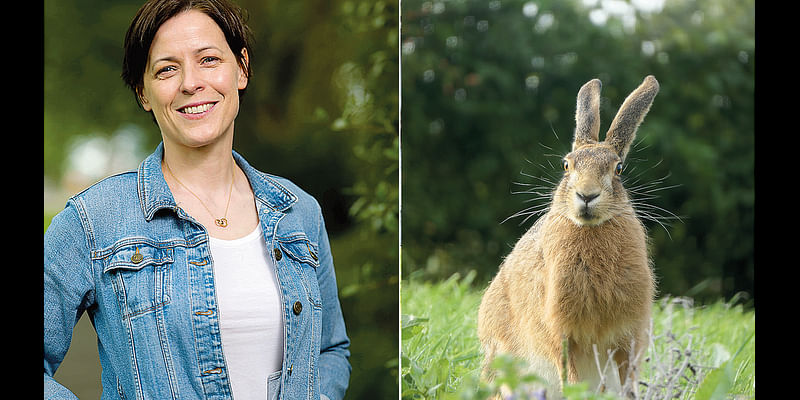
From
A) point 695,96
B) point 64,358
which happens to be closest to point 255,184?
point 64,358

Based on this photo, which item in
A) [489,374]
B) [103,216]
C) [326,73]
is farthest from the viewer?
[326,73]

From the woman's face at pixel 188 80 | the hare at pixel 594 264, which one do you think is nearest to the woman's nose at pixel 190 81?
the woman's face at pixel 188 80

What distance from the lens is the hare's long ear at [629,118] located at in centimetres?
158

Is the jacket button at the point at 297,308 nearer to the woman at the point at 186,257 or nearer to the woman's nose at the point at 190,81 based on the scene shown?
the woman at the point at 186,257

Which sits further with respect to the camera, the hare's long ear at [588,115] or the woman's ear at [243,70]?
the woman's ear at [243,70]

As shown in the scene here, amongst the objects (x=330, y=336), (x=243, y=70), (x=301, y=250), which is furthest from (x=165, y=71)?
(x=330, y=336)

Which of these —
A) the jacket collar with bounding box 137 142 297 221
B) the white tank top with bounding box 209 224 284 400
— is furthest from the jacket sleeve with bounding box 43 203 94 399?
the white tank top with bounding box 209 224 284 400

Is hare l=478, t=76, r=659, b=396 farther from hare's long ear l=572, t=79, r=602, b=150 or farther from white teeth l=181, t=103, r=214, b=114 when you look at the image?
white teeth l=181, t=103, r=214, b=114

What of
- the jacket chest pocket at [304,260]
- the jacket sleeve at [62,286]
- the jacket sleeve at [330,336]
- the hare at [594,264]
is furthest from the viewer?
the jacket sleeve at [330,336]

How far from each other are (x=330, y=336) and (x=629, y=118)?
92cm

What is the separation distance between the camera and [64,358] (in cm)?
162

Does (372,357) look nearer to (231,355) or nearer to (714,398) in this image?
(231,355)
